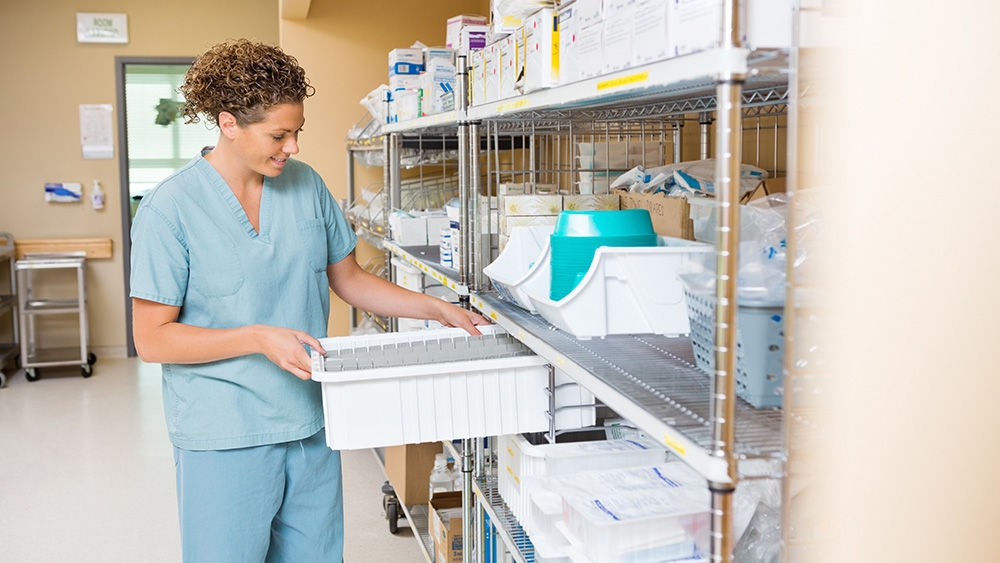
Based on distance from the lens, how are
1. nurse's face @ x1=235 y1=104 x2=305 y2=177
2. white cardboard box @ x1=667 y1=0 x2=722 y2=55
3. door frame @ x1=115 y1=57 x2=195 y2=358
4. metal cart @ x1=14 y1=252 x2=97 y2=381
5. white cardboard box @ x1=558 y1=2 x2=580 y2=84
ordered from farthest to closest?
door frame @ x1=115 y1=57 x2=195 y2=358, metal cart @ x1=14 y1=252 x2=97 y2=381, nurse's face @ x1=235 y1=104 x2=305 y2=177, white cardboard box @ x1=558 y1=2 x2=580 y2=84, white cardboard box @ x1=667 y1=0 x2=722 y2=55

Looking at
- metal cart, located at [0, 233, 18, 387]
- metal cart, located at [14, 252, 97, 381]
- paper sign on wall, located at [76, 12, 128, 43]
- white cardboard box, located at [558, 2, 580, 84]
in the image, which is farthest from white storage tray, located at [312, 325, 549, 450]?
paper sign on wall, located at [76, 12, 128, 43]

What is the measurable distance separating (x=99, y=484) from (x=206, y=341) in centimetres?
293

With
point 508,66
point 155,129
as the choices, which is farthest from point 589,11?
point 155,129

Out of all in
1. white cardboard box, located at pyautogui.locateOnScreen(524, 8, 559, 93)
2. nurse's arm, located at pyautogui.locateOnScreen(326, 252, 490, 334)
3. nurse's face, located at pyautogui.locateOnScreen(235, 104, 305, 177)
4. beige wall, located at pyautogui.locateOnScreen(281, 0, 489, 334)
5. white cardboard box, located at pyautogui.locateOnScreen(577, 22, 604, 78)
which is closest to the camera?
white cardboard box, located at pyautogui.locateOnScreen(577, 22, 604, 78)

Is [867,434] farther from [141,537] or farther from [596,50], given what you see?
[141,537]

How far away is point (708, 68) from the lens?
1.10 meters

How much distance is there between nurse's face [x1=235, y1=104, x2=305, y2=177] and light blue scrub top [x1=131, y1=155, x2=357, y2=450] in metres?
0.11

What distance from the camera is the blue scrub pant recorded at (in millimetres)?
2168

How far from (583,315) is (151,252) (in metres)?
1.02

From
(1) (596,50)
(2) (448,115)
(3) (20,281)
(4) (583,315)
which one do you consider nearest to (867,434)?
(4) (583,315)

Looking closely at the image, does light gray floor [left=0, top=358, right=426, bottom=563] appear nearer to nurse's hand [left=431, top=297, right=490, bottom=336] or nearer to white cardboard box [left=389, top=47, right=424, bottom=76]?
nurse's hand [left=431, top=297, right=490, bottom=336]

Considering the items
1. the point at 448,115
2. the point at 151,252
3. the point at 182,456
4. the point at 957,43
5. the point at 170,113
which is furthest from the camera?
the point at 170,113

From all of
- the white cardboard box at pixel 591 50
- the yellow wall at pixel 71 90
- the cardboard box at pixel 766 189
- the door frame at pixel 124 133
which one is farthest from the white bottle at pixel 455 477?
the yellow wall at pixel 71 90

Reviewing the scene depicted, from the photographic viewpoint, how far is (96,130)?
7.33 m
